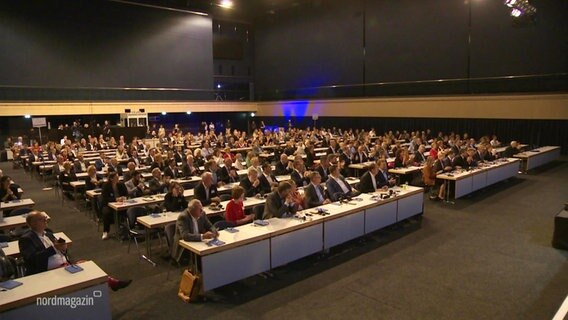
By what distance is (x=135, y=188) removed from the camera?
890 cm

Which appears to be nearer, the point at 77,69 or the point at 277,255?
the point at 277,255

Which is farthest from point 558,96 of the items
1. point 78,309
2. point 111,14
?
point 111,14

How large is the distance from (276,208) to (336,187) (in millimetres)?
2097

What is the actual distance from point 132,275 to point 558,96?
18404 millimetres

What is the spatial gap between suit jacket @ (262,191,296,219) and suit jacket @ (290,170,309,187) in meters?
2.80

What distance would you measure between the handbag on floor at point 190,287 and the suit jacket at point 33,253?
174 cm

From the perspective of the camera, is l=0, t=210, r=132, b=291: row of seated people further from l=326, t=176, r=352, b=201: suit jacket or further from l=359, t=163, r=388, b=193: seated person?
l=359, t=163, r=388, b=193: seated person

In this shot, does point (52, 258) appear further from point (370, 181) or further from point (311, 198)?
point (370, 181)

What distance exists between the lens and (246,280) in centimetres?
617

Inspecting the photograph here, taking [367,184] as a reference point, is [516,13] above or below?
above

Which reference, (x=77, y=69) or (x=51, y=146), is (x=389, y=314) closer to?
(x=51, y=146)

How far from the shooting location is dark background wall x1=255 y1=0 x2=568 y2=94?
18.9m

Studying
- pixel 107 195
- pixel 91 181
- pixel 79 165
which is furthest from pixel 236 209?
pixel 79 165

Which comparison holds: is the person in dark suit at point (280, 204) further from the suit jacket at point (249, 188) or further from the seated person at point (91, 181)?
the seated person at point (91, 181)
